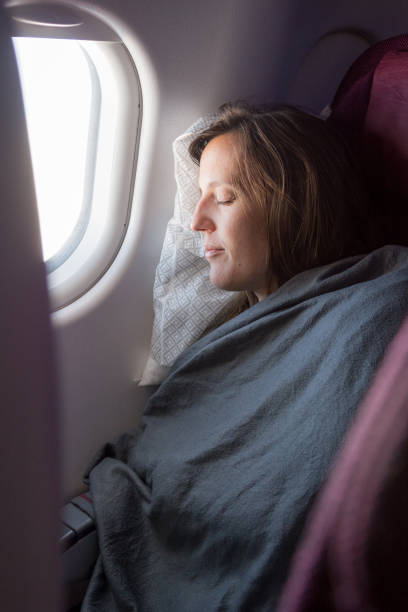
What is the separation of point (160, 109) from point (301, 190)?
0.35 meters

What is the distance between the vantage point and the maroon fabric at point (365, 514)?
0.51m

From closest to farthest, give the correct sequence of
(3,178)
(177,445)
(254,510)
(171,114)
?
(3,178)
(254,510)
(177,445)
(171,114)

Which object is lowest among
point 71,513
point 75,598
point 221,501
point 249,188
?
point 75,598

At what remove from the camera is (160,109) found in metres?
1.22

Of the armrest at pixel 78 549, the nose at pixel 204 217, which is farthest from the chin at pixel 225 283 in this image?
the armrest at pixel 78 549

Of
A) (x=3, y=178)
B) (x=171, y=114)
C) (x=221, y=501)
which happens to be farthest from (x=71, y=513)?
(x=3, y=178)

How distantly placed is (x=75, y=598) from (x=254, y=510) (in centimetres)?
53

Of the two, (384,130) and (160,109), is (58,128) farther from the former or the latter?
(384,130)

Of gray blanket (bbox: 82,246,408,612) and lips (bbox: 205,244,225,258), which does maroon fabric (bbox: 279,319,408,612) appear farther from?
lips (bbox: 205,244,225,258)

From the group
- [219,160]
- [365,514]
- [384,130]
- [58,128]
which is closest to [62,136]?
[58,128]

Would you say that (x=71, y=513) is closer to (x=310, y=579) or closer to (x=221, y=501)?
(x=221, y=501)

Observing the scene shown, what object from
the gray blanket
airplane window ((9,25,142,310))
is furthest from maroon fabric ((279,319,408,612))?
airplane window ((9,25,142,310))

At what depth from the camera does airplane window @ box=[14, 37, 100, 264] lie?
1.21 metres

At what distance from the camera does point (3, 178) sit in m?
0.37
